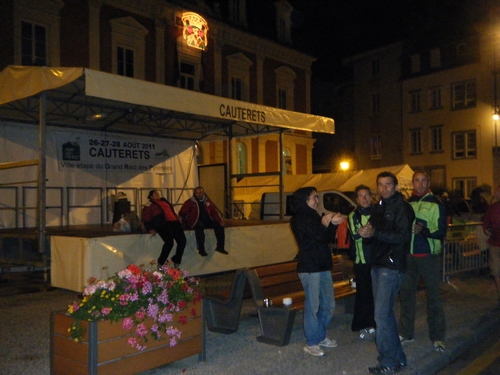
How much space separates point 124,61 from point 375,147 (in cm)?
2494

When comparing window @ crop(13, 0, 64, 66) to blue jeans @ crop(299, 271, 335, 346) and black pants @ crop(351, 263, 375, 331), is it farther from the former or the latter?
blue jeans @ crop(299, 271, 335, 346)

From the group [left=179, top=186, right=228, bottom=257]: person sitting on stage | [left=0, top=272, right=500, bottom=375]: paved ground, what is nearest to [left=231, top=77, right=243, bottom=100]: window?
[left=179, top=186, right=228, bottom=257]: person sitting on stage

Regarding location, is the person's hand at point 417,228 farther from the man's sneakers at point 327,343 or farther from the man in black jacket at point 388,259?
the man's sneakers at point 327,343

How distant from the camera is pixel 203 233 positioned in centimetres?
1011

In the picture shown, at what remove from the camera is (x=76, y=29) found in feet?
57.8

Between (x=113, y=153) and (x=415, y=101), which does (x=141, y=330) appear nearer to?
(x=113, y=153)

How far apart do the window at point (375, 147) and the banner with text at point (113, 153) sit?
26.9m

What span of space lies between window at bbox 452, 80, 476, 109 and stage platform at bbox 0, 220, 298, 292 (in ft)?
87.1

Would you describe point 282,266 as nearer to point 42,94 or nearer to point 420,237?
point 420,237

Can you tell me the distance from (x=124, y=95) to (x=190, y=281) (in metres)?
4.26

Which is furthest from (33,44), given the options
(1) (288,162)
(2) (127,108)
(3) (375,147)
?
(3) (375,147)

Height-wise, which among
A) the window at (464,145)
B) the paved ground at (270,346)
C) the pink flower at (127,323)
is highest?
the window at (464,145)

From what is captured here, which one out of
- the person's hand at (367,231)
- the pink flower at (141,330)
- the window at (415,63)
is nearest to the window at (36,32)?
the pink flower at (141,330)

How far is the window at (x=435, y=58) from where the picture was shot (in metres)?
35.9
